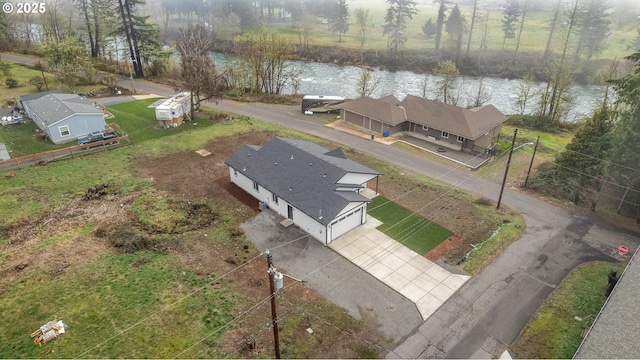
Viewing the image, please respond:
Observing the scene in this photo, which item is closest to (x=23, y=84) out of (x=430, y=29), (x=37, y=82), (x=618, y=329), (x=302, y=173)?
(x=37, y=82)

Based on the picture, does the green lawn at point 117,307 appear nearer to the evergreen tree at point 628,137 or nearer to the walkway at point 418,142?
the walkway at point 418,142

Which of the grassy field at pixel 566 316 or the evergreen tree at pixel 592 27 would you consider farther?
the evergreen tree at pixel 592 27

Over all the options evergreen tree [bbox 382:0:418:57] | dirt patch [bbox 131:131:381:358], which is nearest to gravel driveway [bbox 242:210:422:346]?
dirt patch [bbox 131:131:381:358]

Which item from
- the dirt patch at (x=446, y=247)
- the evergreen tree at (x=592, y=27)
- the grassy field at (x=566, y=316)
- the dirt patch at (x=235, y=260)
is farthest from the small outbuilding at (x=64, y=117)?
the evergreen tree at (x=592, y=27)

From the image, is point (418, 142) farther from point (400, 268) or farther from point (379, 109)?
point (400, 268)

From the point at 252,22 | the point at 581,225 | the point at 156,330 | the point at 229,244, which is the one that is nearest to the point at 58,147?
the point at 229,244

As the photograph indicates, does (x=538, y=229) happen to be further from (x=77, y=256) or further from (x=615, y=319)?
(x=77, y=256)
